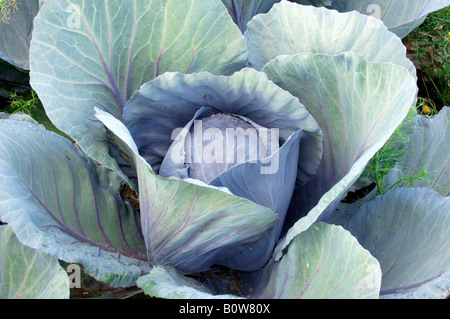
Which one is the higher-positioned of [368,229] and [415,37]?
[415,37]

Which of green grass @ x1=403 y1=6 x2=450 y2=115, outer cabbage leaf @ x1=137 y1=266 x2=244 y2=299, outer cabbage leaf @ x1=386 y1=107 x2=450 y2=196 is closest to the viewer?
outer cabbage leaf @ x1=137 y1=266 x2=244 y2=299

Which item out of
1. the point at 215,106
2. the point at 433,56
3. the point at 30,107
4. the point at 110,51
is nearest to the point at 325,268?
the point at 215,106

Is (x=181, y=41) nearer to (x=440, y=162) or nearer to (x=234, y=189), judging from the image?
(x=234, y=189)

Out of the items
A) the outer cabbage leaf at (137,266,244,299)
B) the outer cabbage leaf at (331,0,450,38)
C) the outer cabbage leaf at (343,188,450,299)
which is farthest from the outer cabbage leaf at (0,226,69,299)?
the outer cabbage leaf at (331,0,450,38)

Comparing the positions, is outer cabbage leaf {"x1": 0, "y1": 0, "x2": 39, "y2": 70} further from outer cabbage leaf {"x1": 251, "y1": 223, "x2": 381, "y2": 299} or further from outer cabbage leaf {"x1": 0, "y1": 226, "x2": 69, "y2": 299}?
outer cabbage leaf {"x1": 251, "y1": 223, "x2": 381, "y2": 299}

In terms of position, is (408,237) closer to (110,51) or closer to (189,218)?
(189,218)

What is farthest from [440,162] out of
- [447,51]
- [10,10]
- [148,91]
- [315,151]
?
[10,10]
